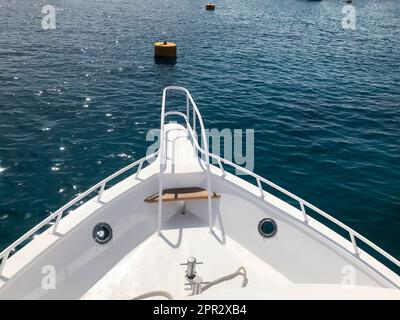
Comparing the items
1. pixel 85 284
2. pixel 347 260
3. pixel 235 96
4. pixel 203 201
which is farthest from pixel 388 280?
pixel 235 96

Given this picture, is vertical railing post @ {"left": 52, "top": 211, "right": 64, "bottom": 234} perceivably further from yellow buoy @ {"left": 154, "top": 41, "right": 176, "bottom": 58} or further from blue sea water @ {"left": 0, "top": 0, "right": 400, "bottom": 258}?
yellow buoy @ {"left": 154, "top": 41, "right": 176, "bottom": 58}

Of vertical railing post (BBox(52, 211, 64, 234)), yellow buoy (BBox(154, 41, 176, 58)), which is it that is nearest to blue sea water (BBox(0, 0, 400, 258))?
yellow buoy (BBox(154, 41, 176, 58))

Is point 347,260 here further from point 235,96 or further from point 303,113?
point 235,96

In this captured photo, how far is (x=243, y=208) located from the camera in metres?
8.89

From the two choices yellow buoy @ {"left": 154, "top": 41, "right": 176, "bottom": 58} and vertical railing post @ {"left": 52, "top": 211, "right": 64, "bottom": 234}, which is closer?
vertical railing post @ {"left": 52, "top": 211, "right": 64, "bottom": 234}

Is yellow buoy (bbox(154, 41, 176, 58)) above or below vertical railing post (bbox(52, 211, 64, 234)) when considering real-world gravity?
above

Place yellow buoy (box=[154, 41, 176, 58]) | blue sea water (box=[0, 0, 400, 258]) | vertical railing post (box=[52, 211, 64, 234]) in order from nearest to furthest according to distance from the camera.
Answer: vertical railing post (box=[52, 211, 64, 234]) < blue sea water (box=[0, 0, 400, 258]) < yellow buoy (box=[154, 41, 176, 58])

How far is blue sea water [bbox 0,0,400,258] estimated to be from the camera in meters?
13.2

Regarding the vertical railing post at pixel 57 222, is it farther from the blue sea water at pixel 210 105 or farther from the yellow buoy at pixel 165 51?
the yellow buoy at pixel 165 51

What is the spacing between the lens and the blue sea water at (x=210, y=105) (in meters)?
13.2

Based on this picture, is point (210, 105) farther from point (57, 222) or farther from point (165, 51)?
point (57, 222)

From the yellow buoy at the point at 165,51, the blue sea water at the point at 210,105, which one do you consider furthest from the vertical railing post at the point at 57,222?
the yellow buoy at the point at 165,51

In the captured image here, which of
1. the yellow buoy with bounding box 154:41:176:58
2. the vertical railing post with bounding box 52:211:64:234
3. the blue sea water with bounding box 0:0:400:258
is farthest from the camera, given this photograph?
the yellow buoy with bounding box 154:41:176:58

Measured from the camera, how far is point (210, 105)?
72.9 feet
